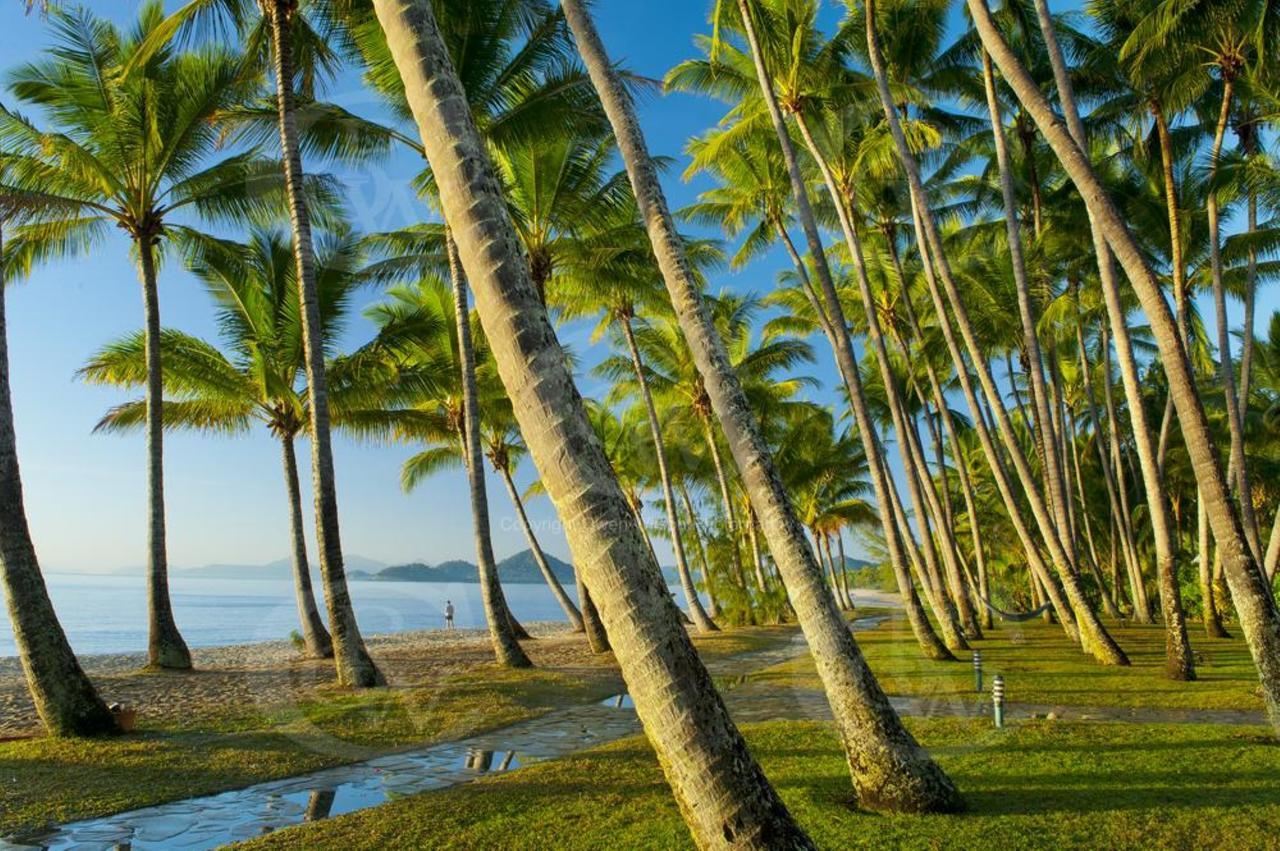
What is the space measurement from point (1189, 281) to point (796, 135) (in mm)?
9461

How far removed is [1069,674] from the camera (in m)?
12.0

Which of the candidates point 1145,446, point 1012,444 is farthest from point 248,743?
point 1012,444

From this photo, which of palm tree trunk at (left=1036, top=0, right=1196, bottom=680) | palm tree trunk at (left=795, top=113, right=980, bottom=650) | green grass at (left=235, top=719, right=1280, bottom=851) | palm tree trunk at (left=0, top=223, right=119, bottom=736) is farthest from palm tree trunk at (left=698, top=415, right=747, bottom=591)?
palm tree trunk at (left=0, top=223, right=119, bottom=736)

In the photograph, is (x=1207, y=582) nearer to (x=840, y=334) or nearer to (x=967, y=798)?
(x=840, y=334)

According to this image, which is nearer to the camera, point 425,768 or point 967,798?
point 967,798

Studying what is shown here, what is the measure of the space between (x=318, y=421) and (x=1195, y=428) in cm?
1092

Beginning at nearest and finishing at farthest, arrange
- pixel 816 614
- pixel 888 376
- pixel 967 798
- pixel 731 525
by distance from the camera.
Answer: pixel 816 614, pixel 967 798, pixel 888 376, pixel 731 525

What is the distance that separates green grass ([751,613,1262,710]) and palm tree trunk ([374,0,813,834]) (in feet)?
27.3

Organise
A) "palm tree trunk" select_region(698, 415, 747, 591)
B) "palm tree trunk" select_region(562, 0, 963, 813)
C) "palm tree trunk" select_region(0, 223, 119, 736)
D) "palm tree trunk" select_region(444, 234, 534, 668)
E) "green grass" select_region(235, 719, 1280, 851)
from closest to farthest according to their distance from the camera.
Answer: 1. "green grass" select_region(235, 719, 1280, 851)
2. "palm tree trunk" select_region(562, 0, 963, 813)
3. "palm tree trunk" select_region(0, 223, 119, 736)
4. "palm tree trunk" select_region(444, 234, 534, 668)
5. "palm tree trunk" select_region(698, 415, 747, 591)

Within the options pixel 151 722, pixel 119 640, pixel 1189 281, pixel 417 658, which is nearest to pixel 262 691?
pixel 151 722

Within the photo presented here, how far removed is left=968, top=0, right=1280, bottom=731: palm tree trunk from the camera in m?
7.25

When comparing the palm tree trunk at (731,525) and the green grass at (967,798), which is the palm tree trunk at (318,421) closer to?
the green grass at (967,798)

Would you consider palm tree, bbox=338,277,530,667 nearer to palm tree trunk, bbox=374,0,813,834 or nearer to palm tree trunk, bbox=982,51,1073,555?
palm tree trunk, bbox=982,51,1073,555

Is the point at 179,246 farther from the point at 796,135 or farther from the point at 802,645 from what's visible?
the point at 802,645
